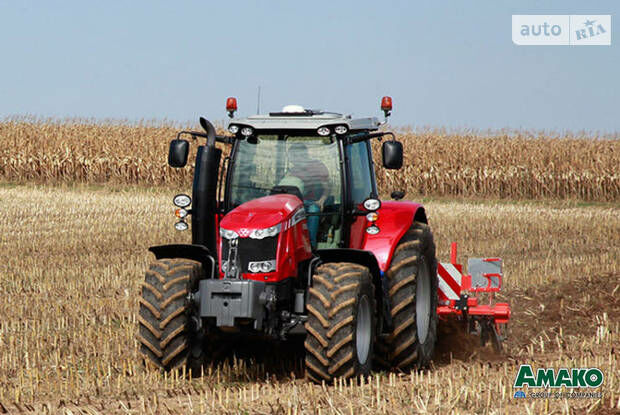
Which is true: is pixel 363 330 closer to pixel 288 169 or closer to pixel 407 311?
pixel 407 311

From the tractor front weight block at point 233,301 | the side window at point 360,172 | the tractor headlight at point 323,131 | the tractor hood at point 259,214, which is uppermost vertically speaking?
the tractor headlight at point 323,131

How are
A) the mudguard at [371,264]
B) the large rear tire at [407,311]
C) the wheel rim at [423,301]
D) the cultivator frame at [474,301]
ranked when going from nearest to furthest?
1. the mudguard at [371,264]
2. the large rear tire at [407,311]
3. the wheel rim at [423,301]
4. the cultivator frame at [474,301]

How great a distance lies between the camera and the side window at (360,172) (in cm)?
765

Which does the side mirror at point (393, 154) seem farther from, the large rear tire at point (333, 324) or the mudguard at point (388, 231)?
the large rear tire at point (333, 324)

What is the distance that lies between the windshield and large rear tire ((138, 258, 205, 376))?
0.94 metres

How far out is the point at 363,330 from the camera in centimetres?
688

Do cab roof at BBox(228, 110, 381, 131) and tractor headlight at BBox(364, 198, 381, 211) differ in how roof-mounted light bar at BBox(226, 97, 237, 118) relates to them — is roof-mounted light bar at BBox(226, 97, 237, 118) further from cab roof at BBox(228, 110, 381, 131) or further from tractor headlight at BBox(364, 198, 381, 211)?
tractor headlight at BBox(364, 198, 381, 211)

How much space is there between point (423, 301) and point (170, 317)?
2450 mm

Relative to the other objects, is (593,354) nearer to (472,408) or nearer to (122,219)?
(472,408)

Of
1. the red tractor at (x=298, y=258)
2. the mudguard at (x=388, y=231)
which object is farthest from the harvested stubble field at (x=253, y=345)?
the mudguard at (x=388, y=231)

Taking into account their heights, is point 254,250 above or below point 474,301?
above

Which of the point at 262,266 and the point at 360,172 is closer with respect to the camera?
the point at 262,266

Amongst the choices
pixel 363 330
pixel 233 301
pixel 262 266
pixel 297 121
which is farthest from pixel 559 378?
pixel 297 121

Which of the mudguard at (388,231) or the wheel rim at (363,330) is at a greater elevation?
the mudguard at (388,231)
